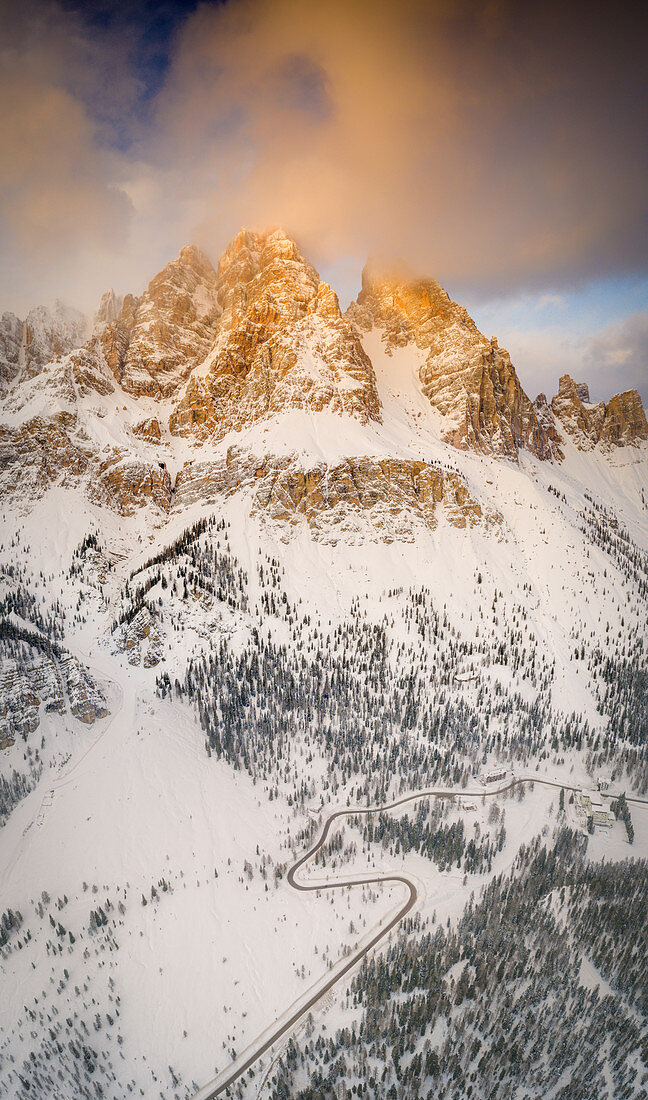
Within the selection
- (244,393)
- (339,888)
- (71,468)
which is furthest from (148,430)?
(339,888)

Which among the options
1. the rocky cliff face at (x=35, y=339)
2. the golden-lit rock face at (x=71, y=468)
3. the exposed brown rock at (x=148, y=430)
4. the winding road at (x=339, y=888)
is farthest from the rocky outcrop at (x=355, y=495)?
the rocky cliff face at (x=35, y=339)

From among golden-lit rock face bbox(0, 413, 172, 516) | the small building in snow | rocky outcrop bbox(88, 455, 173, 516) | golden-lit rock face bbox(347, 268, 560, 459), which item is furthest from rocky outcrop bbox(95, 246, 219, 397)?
the small building in snow

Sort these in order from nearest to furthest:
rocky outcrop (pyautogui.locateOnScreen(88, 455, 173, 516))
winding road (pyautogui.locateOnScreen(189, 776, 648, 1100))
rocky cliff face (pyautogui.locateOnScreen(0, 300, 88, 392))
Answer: winding road (pyautogui.locateOnScreen(189, 776, 648, 1100)) → rocky outcrop (pyautogui.locateOnScreen(88, 455, 173, 516)) → rocky cliff face (pyautogui.locateOnScreen(0, 300, 88, 392))

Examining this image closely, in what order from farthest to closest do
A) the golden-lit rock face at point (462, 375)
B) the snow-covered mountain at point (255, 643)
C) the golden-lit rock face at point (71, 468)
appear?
the golden-lit rock face at point (462, 375), the golden-lit rock face at point (71, 468), the snow-covered mountain at point (255, 643)

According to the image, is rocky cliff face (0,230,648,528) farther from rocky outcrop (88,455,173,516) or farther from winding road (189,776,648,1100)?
winding road (189,776,648,1100)

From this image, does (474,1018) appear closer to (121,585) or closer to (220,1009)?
(220,1009)

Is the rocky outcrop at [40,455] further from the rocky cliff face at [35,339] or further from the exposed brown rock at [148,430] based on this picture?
the rocky cliff face at [35,339]

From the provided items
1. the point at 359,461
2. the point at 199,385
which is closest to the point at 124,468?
the point at 199,385

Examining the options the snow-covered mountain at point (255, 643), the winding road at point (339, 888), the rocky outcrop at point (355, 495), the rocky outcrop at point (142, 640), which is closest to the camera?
the winding road at point (339, 888)
